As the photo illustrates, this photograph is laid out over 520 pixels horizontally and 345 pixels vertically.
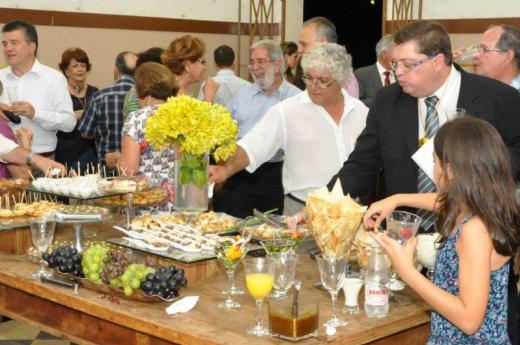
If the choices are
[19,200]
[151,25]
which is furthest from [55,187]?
[151,25]

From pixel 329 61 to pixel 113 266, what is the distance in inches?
72.1

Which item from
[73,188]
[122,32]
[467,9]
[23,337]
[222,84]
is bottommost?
[23,337]

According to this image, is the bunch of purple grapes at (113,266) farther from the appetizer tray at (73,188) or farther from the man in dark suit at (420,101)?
the man in dark suit at (420,101)

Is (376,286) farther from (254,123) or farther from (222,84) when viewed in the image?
(222,84)

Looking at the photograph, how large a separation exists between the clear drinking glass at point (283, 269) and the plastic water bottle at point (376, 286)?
248 millimetres

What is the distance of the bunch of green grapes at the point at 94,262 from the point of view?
10.7 feet

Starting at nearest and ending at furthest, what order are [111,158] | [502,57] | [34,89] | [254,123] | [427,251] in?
[427,251], [502,57], [111,158], [254,123], [34,89]

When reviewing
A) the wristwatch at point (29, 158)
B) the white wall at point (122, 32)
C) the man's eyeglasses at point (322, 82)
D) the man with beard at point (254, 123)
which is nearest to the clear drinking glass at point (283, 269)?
the man's eyeglasses at point (322, 82)

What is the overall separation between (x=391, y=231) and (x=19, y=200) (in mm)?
2374

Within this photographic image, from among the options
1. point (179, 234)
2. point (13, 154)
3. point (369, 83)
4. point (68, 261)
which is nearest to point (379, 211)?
point (179, 234)

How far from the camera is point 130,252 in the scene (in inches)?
137

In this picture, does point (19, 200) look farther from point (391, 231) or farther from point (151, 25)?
point (151, 25)

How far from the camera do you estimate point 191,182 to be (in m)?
3.95

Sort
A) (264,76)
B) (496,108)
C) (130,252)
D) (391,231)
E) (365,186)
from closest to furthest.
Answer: (391,231) < (130,252) < (496,108) < (365,186) < (264,76)
